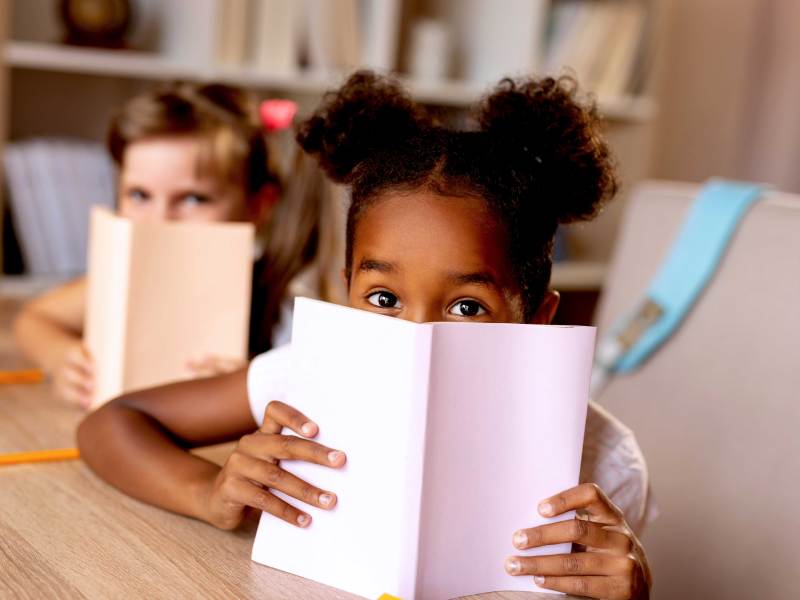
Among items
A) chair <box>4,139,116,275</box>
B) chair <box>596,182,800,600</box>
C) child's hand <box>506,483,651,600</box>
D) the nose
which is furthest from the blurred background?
child's hand <box>506,483,651,600</box>

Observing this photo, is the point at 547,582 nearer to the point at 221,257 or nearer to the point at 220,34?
the point at 221,257

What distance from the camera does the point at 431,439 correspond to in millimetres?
651

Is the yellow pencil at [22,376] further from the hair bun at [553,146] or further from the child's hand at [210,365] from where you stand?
the hair bun at [553,146]

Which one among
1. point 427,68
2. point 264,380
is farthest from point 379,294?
point 427,68

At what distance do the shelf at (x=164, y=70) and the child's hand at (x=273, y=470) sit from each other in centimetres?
108

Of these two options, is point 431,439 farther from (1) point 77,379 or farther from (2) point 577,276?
(2) point 577,276

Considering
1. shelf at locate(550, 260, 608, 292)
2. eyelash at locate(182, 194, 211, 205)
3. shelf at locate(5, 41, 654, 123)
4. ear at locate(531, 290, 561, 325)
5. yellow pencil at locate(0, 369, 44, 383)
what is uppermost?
shelf at locate(5, 41, 654, 123)

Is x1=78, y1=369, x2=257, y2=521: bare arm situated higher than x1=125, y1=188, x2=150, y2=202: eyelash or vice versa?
x1=125, y1=188, x2=150, y2=202: eyelash

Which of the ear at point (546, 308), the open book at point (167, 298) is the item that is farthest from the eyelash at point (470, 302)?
the open book at point (167, 298)

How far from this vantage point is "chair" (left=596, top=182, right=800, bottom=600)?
1.16 m

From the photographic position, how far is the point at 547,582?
701 millimetres

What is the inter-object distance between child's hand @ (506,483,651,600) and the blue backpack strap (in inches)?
23.9

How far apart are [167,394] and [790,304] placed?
0.70 metres

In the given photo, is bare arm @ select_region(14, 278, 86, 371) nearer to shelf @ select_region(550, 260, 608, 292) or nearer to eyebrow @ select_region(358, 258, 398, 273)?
eyebrow @ select_region(358, 258, 398, 273)
